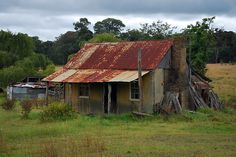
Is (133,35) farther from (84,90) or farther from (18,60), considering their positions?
(84,90)

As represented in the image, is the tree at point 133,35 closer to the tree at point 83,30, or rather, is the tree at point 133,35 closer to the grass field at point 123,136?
the tree at point 83,30

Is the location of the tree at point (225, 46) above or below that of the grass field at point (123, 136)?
above

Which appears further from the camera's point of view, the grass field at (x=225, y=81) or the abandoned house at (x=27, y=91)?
the abandoned house at (x=27, y=91)

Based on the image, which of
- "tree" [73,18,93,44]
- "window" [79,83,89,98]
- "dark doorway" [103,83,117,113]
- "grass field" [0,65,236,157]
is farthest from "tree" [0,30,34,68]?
"grass field" [0,65,236,157]

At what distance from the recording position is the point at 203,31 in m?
42.9

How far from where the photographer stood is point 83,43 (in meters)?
59.2

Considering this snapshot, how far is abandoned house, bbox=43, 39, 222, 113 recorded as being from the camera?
28219 mm

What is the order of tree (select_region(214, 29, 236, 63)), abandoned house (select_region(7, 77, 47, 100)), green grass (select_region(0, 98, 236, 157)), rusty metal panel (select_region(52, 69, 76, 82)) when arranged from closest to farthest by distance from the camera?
green grass (select_region(0, 98, 236, 157)) → rusty metal panel (select_region(52, 69, 76, 82)) → abandoned house (select_region(7, 77, 47, 100)) → tree (select_region(214, 29, 236, 63))

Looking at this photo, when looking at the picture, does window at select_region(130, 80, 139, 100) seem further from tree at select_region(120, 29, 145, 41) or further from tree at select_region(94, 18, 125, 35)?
tree at select_region(94, 18, 125, 35)

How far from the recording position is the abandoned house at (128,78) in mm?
28219

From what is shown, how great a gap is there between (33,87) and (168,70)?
21.4 metres

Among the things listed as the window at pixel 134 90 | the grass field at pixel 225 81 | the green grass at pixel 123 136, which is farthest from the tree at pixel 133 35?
the green grass at pixel 123 136

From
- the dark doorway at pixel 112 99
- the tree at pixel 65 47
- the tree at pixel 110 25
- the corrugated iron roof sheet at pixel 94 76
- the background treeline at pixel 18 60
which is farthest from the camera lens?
the tree at pixel 110 25

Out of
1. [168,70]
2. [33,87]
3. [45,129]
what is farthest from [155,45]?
[33,87]
